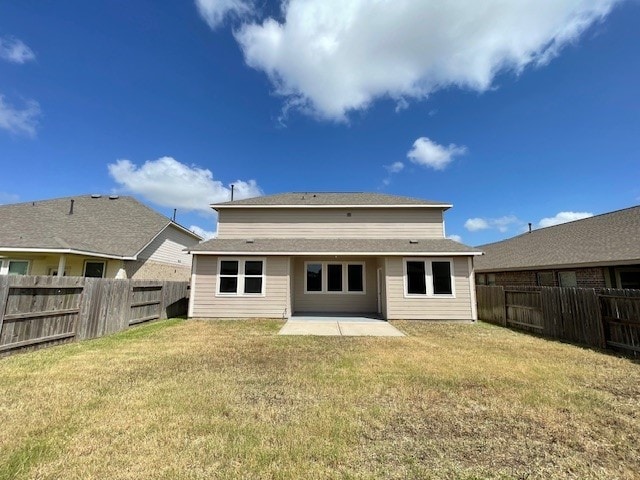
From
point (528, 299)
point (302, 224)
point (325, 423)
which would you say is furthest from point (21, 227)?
point (528, 299)

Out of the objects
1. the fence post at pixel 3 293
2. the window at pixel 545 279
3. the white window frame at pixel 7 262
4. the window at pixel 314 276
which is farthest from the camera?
the window at pixel 545 279

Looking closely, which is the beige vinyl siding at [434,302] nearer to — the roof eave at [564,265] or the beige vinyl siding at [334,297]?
the beige vinyl siding at [334,297]

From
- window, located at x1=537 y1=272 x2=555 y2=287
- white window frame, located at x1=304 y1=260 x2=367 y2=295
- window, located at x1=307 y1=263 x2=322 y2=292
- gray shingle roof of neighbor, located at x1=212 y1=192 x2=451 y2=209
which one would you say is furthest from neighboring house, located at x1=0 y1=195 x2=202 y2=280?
window, located at x1=537 y1=272 x2=555 y2=287

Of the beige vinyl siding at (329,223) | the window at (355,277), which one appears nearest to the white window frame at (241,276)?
the beige vinyl siding at (329,223)

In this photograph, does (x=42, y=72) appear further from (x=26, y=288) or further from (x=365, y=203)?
(x=365, y=203)

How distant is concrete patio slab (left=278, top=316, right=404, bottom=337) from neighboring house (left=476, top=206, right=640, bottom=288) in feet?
31.1

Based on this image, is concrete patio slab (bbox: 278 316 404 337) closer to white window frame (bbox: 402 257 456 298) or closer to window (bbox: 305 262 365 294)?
white window frame (bbox: 402 257 456 298)

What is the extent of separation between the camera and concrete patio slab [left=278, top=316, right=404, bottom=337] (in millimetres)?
10016

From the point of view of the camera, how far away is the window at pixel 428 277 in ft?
43.3

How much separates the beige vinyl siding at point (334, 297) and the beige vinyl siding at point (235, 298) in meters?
1.85

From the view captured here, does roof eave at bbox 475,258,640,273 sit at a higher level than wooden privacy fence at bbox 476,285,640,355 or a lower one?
higher

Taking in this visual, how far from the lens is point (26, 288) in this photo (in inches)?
281

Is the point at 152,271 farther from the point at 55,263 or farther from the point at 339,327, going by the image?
the point at 339,327

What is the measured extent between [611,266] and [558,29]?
9.55 m
